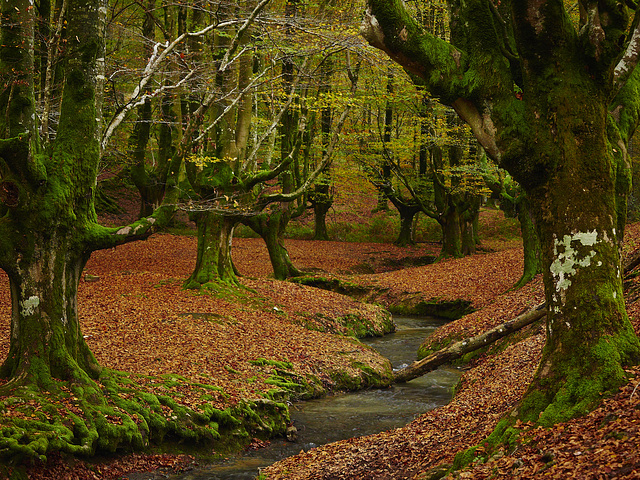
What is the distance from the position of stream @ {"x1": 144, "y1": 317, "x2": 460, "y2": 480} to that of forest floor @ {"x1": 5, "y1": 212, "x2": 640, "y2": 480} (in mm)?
450

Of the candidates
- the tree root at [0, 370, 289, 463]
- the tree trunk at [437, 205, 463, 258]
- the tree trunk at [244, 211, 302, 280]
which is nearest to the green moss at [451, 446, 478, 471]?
the tree root at [0, 370, 289, 463]

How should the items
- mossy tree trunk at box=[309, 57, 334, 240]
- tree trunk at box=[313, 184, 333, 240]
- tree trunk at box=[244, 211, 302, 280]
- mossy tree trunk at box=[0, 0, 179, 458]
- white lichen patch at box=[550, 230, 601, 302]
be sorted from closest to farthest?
white lichen patch at box=[550, 230, 601, 302] < mossy tree trunk at box=[0, 0, 179, 458] < tree trunk at box=[244, 211, 302, 280] < mossy tree trunk at box=[309, 57, 334, 240] < tree trunk at box=[313, 184, 333, 240]

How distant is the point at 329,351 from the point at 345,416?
113 inches

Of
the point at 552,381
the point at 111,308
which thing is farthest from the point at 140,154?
the point at 552,381

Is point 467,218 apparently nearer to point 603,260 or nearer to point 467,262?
point 467,262

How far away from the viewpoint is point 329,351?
1236 cm

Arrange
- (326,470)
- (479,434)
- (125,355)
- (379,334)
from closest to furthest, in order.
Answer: (479,434)
(326,470)
(125,355)
(379,334)

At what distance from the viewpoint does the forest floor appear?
4.41m

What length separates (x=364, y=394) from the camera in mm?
10930

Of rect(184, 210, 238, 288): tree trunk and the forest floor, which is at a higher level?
rect(184, 210, 238, 288): tree trunk

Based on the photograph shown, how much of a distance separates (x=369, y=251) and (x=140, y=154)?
477 inches

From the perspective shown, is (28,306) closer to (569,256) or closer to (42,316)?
(42,316)

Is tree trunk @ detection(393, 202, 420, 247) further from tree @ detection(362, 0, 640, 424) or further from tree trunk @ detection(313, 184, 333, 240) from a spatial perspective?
tree @ detection(362, 0, 640, 424)

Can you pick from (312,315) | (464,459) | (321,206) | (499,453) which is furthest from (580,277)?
(321,206)
